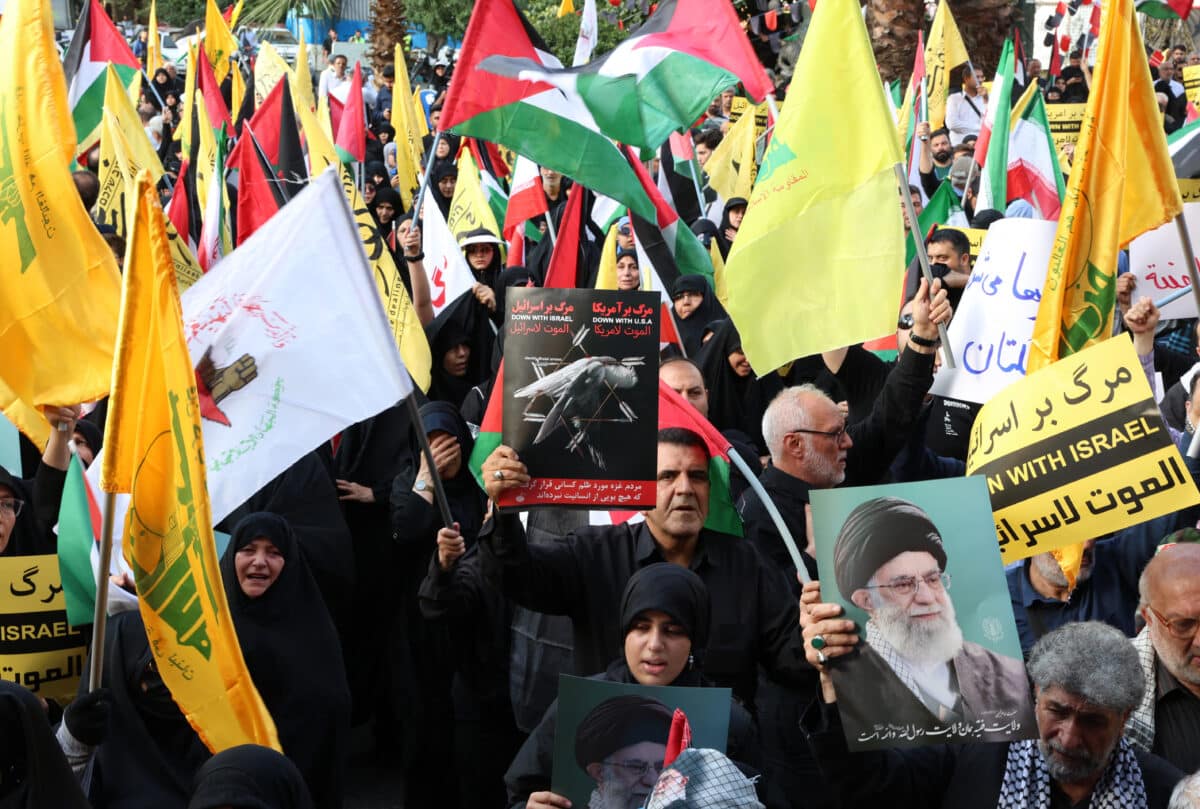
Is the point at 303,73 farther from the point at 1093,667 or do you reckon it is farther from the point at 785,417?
the point at 1093,667

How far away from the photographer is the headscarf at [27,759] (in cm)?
327

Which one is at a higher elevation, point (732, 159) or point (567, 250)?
point (732, 159)

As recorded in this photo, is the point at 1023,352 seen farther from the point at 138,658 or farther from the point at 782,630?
the point at 138,658

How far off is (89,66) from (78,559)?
5951 mm

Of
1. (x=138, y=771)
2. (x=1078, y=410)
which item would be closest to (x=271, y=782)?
(x=138, y=771)

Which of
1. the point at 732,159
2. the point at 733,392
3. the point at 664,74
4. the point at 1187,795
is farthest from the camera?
the point at 732,159

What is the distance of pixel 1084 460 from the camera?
3.81 m


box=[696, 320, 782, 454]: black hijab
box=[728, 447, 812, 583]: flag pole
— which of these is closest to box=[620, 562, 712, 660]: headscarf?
box=[728, 447, 812, 583]: flag pole

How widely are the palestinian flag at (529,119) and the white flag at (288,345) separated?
1699 mm

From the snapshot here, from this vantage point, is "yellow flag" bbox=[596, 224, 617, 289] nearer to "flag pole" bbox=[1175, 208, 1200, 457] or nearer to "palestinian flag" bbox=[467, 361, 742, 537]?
"palestinian flag" bbox=[467, 361, 742, 537]

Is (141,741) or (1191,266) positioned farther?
(1191,266)

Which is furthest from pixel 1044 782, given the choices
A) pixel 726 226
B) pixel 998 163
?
pixel 726 226

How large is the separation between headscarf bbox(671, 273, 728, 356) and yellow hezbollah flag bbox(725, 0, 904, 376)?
2.07 m

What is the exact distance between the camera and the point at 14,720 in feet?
10.8
